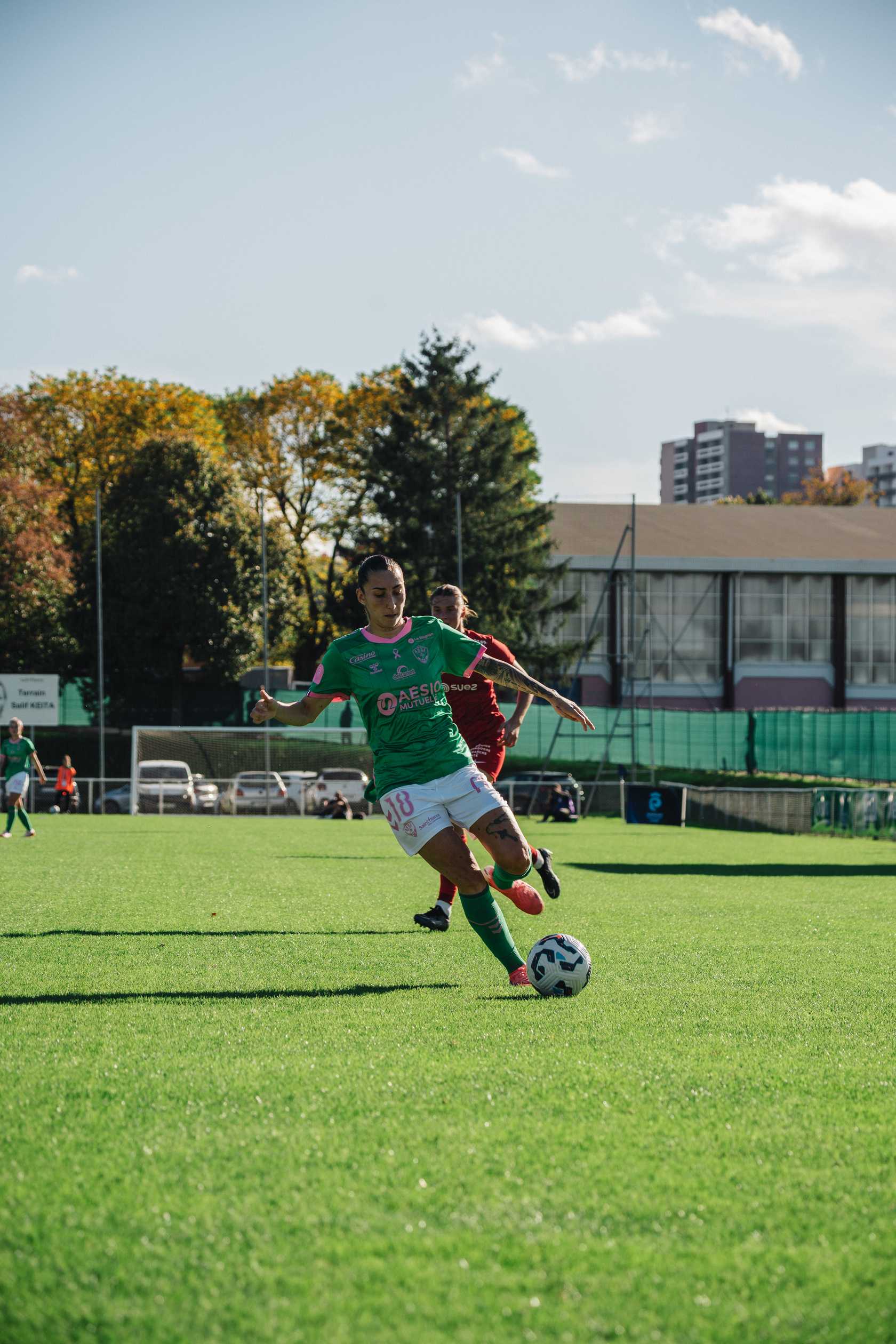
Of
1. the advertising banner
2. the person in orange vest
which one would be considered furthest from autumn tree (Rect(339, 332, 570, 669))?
the person in orange vest

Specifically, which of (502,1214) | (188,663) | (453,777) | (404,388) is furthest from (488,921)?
(188,663)

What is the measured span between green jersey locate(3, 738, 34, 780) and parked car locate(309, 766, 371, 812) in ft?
43.3

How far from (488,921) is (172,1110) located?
255 centimetres

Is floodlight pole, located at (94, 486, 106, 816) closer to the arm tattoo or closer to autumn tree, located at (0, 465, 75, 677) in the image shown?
autumn tree, located at (0, 465, 75, 677)

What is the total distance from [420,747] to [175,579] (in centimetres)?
4041

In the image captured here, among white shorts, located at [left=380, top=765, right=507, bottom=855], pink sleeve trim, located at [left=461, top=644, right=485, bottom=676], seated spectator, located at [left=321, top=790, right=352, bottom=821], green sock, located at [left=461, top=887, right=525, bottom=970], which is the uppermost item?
pink sleeve trim, located at [left=461, top=644, right=485, bottom=676]

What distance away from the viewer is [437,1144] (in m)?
3.66

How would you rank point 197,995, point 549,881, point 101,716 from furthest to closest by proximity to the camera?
point 101,716 → point 549,881 → point 197,995

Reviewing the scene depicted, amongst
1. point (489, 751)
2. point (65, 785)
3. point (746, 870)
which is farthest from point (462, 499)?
point (489, 751)

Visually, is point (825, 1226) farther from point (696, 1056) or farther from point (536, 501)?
point (536, 501)

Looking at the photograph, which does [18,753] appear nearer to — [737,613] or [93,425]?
[93,425]

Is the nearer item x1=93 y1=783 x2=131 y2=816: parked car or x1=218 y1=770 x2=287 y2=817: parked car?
x1=218 y1=770 x2=287 y2=817: parked car

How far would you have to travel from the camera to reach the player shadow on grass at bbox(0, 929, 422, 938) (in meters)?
8.34

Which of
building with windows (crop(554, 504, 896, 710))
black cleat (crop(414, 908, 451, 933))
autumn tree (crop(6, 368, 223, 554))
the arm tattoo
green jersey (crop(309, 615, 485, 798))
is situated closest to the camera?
green jersey (crop(309, 615, 485, 798))
